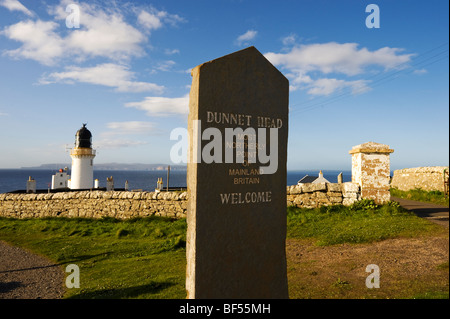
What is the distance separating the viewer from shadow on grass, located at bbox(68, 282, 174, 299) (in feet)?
18.4

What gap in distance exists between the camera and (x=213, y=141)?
4273mm

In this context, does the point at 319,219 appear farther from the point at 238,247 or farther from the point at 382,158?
the point at 238,247

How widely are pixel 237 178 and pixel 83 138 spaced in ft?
98.6

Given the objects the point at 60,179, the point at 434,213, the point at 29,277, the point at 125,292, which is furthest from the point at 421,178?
the point at 60,179

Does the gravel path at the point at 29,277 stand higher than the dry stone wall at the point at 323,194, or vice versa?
the dry stone wall at the point at 323,194

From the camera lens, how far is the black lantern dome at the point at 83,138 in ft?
101

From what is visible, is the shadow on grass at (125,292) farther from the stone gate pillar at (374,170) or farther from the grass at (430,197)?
the grass at (430,197)

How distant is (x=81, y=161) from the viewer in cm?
3056

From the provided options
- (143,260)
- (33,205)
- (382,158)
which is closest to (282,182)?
(143,260)

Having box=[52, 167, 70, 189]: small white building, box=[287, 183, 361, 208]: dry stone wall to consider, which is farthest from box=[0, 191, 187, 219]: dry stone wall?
box=[52, 167, 70, 189]: small white building

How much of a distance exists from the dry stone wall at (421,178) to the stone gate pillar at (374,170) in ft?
24.6

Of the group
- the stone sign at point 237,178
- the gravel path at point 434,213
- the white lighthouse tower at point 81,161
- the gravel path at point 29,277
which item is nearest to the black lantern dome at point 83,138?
the white lighthouse tower at point 81,161

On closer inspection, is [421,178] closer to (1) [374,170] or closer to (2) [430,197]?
(2) [430,197]
